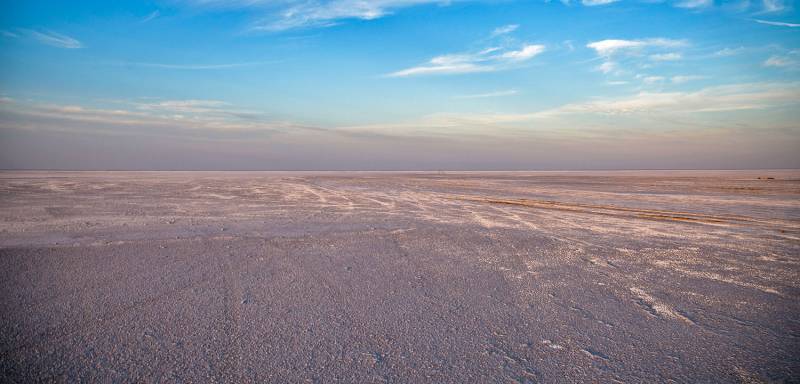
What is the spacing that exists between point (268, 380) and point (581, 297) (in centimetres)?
308

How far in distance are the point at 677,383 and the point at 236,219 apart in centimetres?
871

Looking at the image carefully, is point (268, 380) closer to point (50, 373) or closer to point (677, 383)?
point (50, 373)

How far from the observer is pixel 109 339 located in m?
3.08

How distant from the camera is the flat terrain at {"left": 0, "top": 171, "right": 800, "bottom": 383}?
2746 millimetres

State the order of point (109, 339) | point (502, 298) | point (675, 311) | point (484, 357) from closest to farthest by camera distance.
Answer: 1. point (484, 357)
2. point (109, 339)
3. point (675, 311)
4. point (502, 298)

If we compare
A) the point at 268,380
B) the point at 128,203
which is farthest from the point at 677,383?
the point at 128,203

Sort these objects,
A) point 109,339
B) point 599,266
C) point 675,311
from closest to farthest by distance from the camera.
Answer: point 109,339
point 675,311
point 599,266

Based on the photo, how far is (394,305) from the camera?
3.93 m

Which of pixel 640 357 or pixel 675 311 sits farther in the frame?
pixel 675 311

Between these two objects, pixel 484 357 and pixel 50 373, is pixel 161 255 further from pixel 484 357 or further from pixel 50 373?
pixel 484 357

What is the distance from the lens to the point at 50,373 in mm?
2615

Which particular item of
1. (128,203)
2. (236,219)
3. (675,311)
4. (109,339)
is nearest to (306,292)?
(109,339)

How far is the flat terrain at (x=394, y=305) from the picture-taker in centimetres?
275

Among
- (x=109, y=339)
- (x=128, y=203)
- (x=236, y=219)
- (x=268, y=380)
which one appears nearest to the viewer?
(x=268, y=380)
